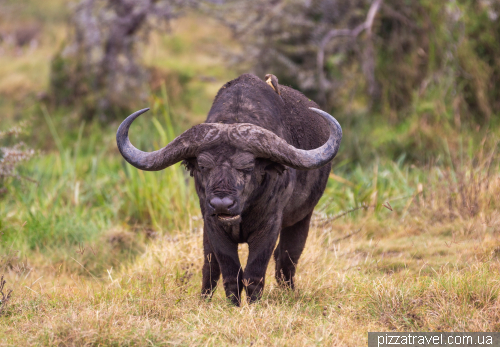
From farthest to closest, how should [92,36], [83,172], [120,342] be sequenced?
[92,36] < [83,172] < [120,342]

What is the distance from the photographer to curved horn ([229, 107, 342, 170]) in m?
4.23

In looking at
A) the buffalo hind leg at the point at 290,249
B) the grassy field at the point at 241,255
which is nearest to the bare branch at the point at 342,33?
the grassy field at the point at 241,255

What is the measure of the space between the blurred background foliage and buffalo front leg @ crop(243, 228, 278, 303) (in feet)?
6.67

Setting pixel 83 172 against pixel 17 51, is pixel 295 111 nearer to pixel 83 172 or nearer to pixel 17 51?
pixel 83 172

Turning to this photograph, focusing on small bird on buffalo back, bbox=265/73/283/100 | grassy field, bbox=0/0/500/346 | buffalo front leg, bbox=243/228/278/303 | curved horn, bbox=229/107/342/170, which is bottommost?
grassy field, bbox=0/0/500/346

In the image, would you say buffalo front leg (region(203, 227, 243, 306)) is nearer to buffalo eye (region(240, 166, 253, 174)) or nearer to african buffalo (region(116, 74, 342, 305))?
african buffalo (region(116, 74, 342, 305))

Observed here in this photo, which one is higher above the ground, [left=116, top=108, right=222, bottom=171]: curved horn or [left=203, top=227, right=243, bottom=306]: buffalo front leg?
[left=116, top=108, right=222, bottom=171]: curved horn

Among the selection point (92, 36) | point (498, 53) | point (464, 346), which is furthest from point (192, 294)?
point (92, 36)

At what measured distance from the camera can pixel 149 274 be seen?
215 inches

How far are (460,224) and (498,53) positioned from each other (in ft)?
15.4

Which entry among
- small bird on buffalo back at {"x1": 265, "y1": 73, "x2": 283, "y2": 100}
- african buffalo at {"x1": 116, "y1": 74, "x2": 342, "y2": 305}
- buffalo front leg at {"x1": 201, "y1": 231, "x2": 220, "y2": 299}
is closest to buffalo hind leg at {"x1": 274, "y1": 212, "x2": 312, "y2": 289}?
african buffalo at {"x1": 116, "y1": 74, "x2": 342, "y2": 305}

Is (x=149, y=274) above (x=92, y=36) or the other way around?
the other way around

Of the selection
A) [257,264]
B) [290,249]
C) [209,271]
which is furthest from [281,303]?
[290,249]

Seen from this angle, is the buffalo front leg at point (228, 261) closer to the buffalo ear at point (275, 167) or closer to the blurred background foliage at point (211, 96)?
the buffalo ear at point (275, 167)
